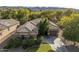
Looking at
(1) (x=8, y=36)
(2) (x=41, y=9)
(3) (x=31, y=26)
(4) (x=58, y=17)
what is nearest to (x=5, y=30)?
(1) (x=8, y=36)

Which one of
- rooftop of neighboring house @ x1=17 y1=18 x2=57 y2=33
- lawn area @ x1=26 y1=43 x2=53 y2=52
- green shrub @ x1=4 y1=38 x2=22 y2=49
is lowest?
lawn area @ x1=26 y1=43 x2=53 y2=52

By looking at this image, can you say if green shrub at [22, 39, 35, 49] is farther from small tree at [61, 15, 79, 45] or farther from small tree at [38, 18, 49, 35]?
small tree at [61, 15, 79, 45]

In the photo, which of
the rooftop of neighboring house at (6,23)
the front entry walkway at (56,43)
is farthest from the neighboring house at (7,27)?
the front entry walkway at (56,43)

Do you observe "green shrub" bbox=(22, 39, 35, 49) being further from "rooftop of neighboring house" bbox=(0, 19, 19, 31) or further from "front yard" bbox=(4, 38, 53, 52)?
"rooftop of neighboring house" bbox=(0, 19, 19, 31)

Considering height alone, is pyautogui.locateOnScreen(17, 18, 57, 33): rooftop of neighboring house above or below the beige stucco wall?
above

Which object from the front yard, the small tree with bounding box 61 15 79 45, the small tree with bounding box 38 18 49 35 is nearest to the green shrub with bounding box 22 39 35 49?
the front yard

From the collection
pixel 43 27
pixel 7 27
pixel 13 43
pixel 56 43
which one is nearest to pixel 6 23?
pixel 7 27

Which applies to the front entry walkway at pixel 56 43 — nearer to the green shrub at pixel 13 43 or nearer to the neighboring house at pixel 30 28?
the neighboring house at pixel 30 28
